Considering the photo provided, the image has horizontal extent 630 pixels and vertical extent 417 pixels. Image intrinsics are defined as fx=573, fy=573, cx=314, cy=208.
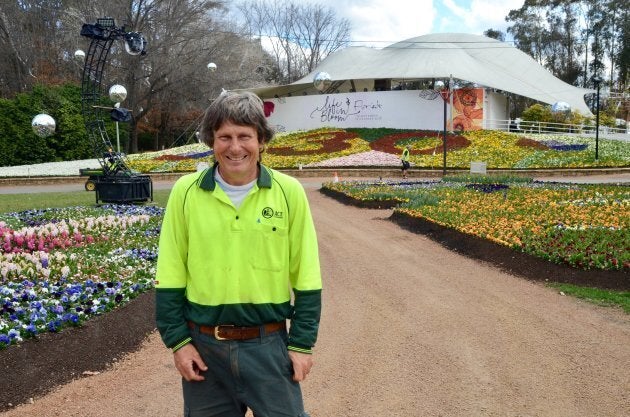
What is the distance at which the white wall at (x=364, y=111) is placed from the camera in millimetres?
35875

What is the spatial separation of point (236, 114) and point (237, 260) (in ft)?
1.91

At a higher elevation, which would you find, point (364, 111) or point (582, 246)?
point (364, 111)

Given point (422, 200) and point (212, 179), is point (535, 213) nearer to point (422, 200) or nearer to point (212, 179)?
point (422, 200)

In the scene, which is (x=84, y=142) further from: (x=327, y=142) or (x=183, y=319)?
(x=183, y=319)

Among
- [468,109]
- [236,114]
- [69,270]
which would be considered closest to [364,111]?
[468,109]

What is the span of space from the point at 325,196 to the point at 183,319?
659 inches

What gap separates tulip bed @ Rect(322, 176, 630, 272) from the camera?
8.12 m

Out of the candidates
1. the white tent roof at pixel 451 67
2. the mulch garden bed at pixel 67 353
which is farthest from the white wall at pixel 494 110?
the mulch garden bed at pixel 67 353

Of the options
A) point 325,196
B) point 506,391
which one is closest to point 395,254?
point 506,391

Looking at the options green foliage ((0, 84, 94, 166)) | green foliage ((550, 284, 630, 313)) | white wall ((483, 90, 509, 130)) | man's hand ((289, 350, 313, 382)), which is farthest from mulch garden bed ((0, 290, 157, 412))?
white wall ((483, 90, 509, 130))

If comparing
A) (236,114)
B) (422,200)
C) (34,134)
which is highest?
(34,134)

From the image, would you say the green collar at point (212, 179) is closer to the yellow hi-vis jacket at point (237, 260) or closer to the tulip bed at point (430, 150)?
the yellow hi-vis jacket at point (237, 260)

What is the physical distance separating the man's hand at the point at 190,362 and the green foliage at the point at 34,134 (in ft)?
111

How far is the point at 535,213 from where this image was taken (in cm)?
1166
